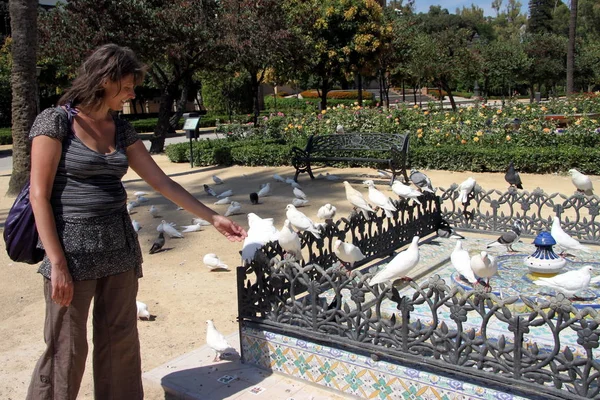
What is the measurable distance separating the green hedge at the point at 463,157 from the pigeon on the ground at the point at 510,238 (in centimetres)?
560

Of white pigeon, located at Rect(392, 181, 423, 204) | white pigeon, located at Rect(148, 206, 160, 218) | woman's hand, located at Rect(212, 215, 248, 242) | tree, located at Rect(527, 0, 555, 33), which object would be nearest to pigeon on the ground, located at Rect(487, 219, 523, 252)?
white pigeon, located at Rect(392, 181, 423, 204)

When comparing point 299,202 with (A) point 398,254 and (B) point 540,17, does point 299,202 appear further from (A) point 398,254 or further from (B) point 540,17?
(B) point 540,17

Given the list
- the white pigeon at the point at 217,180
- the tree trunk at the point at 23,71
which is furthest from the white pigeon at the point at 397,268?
the tree trunk at the point at 23,71

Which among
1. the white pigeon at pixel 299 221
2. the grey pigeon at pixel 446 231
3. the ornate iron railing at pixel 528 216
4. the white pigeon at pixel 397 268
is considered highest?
the white pigeon at pixel 299 221

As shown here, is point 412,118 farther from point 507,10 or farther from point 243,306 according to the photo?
point 507,10

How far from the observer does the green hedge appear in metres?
10.8

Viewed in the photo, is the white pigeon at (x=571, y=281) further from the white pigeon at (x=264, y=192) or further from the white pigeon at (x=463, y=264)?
the white pigeon at (x=264, y=192)

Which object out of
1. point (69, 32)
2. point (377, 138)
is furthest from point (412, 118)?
point (69, 32)

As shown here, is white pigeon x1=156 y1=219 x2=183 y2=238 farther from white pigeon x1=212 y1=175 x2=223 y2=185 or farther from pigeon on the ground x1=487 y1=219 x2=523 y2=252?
white pigeon x1=212 y1=175 x2=223 y2=185

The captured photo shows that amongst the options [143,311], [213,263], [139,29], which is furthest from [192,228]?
[139,29]

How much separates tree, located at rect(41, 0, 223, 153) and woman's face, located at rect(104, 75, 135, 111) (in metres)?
12.7

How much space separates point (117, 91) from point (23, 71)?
28.2ft

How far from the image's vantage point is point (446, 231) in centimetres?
602

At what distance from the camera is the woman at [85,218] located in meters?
2.48
